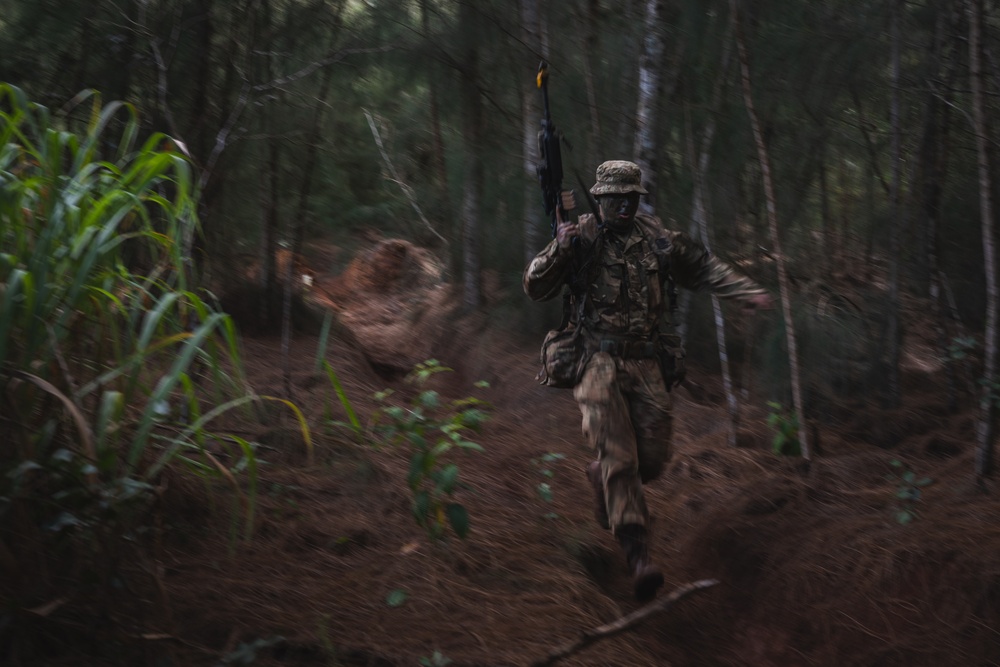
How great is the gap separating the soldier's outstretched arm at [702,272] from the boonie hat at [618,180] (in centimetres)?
42

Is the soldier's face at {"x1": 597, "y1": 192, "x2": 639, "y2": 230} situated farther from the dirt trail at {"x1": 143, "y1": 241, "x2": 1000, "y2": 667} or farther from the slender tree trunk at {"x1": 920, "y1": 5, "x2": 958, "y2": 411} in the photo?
the slender tree trunk at {"x1": 920, "y1": 5, "x2": 958, "y2": 411}

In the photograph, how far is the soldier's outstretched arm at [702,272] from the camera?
518 centimetres

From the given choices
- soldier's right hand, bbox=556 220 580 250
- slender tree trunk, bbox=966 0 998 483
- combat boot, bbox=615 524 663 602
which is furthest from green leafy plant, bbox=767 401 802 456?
soldier's right hand, bbox=556 220 580 250

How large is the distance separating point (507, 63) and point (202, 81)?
5151 millimetres

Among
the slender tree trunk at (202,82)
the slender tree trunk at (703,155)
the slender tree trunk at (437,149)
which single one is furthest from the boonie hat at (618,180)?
the slender tree trunk at (437,149)

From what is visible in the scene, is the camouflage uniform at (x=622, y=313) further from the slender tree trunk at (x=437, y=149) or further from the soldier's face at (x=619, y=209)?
the slender tree trunk at (x=437, y=149)

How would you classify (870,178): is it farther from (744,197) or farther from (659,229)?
(659,229)

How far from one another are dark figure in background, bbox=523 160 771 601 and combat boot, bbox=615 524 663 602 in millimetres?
227

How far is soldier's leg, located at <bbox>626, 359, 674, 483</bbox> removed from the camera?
5.00 metres

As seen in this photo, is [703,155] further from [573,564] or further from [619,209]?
[573,564]

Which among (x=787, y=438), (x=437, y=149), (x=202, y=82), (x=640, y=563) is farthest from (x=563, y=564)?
(x=437, y=149)

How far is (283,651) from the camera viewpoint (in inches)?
125

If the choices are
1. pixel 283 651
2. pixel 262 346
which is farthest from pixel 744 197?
pixel 283 651

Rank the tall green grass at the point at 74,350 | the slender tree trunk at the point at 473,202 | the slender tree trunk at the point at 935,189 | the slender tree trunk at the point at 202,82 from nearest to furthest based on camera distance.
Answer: the tall green grass at the point at 74,350 < the slender tree trunk at the point at 202,82 < the slender tree trunk at the point at 935,189 < the slender tree trunk at the point at 473,202
